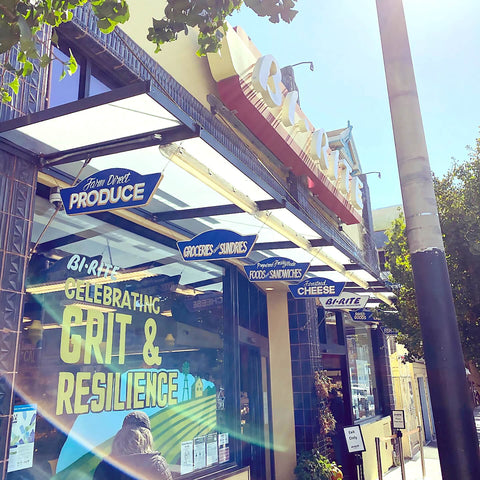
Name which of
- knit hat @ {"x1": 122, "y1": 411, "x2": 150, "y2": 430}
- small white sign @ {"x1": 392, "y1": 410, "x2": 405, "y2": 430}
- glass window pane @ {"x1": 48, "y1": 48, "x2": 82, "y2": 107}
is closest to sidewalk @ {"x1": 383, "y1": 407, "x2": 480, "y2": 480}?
small white sign @ {"x1": 392, "y1": 410, "x2": 405, "y2": 430}

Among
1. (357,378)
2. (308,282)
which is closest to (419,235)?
(308,282)

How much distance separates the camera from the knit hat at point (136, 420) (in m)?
5.48

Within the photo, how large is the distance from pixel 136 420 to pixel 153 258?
6.53ft

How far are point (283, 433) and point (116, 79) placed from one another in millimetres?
7846

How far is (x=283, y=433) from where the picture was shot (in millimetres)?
10273

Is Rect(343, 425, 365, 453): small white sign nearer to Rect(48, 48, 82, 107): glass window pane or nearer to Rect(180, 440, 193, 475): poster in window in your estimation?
Rect(180, 440, 193, 475): poster in window

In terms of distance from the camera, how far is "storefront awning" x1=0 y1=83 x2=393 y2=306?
351 cm

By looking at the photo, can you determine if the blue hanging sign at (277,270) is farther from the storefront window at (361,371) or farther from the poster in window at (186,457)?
the storefront window at (361,371)

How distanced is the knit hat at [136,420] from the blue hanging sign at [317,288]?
3.43 metres

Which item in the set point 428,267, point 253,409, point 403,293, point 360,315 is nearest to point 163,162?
point 428,267

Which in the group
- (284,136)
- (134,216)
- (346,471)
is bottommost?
(346,471)

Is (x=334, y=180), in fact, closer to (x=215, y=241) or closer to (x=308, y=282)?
(x=308, y=282)

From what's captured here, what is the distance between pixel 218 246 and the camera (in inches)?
215

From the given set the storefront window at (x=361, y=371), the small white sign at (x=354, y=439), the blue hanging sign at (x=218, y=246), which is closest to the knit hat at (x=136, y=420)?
the blue hanging sign at (x=218, y=246)
